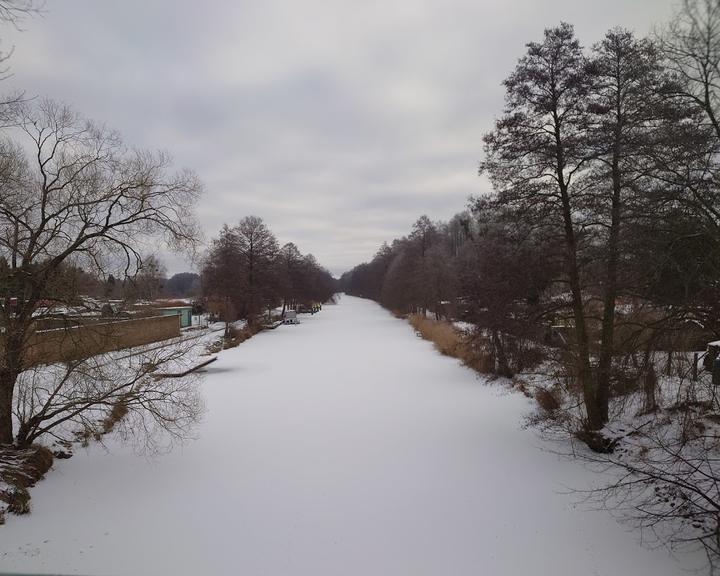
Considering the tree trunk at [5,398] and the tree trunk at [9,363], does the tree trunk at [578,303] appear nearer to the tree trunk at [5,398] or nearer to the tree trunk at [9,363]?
the tree trunk at [9,363]

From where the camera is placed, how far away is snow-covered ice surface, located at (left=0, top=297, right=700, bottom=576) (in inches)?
256

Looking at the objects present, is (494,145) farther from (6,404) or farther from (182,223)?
(6,404)

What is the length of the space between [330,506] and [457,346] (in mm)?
17479

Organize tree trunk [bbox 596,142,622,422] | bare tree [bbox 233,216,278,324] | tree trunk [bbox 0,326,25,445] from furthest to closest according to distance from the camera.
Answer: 1. bare tree [bbox 233,216,278,324]
2. tree trunk [bbox 596,142,622,422]
3. tree trunk [bbox 0,326,25,445]

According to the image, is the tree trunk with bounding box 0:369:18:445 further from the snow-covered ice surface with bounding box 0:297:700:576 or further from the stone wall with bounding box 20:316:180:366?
the snow-covered ice surface with bounding box 0:297:700:576

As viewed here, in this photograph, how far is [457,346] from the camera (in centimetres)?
2466

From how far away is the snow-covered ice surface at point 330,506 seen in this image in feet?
21.4

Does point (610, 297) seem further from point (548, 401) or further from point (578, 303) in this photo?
point (548, 401)

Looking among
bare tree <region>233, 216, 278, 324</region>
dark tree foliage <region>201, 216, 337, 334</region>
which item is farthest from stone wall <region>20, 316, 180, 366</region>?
bare tree <region>233, 216, 278, 324</region>

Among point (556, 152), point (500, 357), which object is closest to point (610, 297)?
point (556, 152)

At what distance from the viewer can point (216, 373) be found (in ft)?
69.9

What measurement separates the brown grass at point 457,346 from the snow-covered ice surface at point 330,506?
487 centimetres

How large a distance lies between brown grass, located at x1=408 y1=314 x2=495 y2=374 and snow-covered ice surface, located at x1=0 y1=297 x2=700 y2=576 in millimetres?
4866

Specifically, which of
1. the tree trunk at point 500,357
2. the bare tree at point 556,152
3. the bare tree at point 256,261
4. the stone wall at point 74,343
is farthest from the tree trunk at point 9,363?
the bare tree at point 256,261
